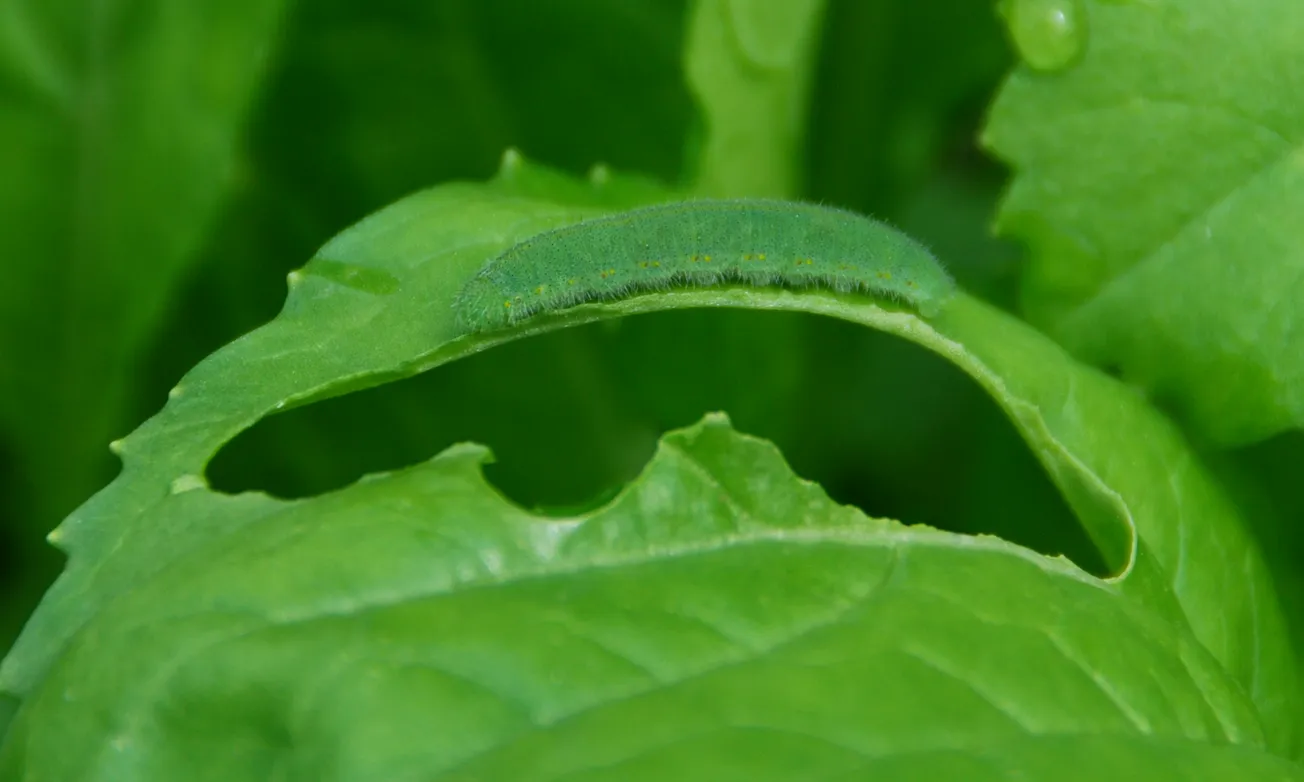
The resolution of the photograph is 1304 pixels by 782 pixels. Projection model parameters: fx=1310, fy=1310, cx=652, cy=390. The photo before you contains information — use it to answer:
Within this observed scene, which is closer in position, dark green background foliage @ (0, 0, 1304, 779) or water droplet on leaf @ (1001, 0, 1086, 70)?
dark green background foliage @ (0, 0, 1304, 779)

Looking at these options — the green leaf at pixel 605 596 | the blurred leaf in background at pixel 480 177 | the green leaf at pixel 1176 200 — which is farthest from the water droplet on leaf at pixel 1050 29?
the blurred leaf in background at pixel 480 177

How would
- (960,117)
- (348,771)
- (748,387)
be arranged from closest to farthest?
(348,771)
(748,387)
(960,117)

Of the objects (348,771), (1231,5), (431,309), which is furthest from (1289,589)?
(348,771)

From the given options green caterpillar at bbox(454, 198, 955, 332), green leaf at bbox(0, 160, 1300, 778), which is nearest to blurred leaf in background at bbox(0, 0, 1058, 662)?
green caterpillar at bbox(454, 198, 955, 332)

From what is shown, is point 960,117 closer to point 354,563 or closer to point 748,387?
point 748,387

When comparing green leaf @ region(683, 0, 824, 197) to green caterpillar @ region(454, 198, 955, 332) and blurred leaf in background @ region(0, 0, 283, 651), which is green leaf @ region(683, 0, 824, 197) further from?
blurred leaf in background @ region(0, 0, 283, 651)

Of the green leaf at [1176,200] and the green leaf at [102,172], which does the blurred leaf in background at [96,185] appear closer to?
the green leaf at [102,172]
